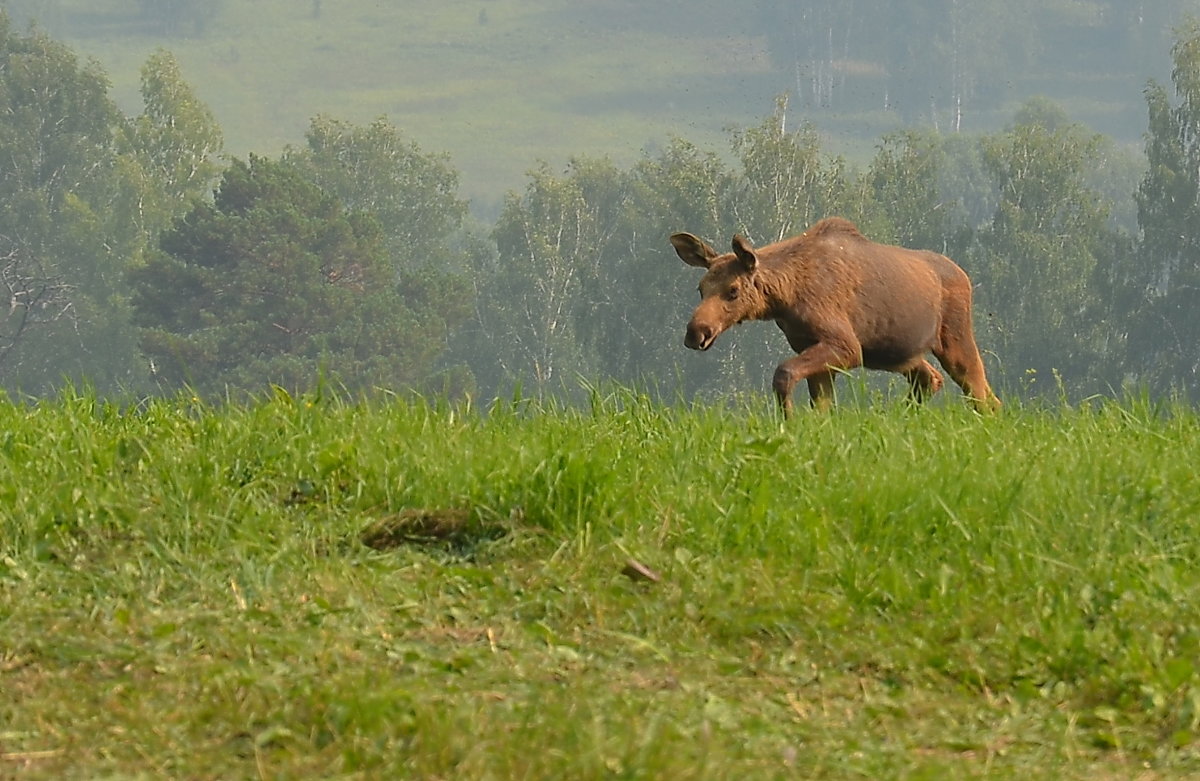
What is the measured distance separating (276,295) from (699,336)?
212 feet

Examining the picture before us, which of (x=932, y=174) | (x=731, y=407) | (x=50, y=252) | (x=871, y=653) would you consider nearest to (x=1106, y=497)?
(x=871, y=653)

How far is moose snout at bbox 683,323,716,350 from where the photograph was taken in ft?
31.5

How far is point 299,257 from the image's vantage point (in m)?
72.8

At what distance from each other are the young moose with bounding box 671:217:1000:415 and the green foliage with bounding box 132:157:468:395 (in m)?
58.0

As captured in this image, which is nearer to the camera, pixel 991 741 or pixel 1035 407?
pixel 991 741

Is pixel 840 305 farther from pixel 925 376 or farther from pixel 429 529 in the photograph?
pixel 429 529

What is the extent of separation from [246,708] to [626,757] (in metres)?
1.02

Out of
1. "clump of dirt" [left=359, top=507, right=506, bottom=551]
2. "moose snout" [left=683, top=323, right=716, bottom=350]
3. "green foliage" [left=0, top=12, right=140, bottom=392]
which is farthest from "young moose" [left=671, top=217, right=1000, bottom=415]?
"green foliage" [left=0, top=12, right=140, bottom=392]

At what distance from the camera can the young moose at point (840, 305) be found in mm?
9969

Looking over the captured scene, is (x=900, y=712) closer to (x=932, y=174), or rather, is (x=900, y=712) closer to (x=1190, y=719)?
(x=1190, y=719)

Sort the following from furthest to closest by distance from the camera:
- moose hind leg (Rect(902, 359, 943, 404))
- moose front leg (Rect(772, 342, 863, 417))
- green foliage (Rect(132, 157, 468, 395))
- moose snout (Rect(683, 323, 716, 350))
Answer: green foliage (Rect(132, 157, 468, 395))
moose hind leg (Rect(902, 359, 943, 404))
moose snout (Rect(683, 323, 716, 350))
moose front leg (Rect(772, 342, 863, 417))

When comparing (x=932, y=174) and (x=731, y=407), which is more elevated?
(x=731, y=407)

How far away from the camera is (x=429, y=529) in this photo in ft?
20.1

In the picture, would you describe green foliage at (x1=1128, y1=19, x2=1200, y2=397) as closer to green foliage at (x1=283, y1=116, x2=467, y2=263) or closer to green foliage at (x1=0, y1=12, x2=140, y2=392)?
green foliage at (x1=283, y1=116, x2=467, y2=263)
